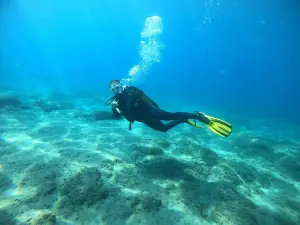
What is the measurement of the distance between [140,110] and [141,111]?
51 millimetres

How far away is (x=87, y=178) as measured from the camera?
4383mm

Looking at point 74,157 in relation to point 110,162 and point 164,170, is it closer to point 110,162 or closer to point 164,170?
point 110,162

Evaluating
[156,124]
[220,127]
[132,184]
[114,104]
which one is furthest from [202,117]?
[132,184]

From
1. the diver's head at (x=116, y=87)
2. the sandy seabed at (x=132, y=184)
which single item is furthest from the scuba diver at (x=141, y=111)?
the sandy seabed at (x=132, y=184)

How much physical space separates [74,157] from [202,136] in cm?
756

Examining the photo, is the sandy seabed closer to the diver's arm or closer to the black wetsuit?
the black wetsuit

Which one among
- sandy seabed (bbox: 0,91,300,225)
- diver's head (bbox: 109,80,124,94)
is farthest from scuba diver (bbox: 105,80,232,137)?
sandy seabed (bbox: 0,91,300,225)

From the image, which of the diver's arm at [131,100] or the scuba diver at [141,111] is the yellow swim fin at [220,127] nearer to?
the scuba diver at [141,111]

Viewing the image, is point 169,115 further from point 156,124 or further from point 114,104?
point 114,104

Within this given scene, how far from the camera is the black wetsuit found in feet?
18.9

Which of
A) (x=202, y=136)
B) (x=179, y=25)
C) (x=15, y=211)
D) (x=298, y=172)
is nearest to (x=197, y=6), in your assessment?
(x=179, y=25)

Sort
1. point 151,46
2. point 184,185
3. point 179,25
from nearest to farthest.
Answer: point 184,185
point 151,46
point 179,25

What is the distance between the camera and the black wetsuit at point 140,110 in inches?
227

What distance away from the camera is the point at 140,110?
243 inches
